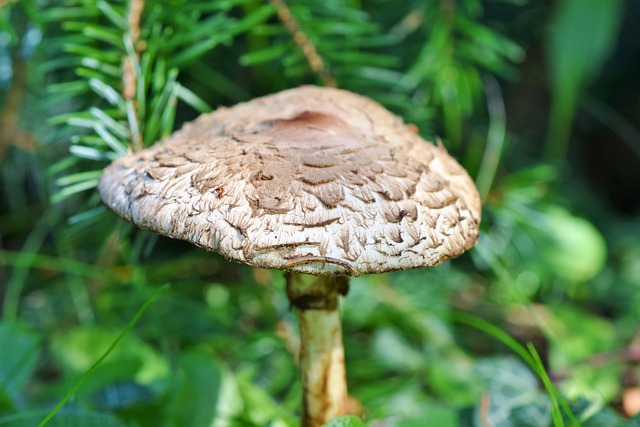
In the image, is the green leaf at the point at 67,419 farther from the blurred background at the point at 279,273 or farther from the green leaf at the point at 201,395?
the green leaf at the point at 201,395

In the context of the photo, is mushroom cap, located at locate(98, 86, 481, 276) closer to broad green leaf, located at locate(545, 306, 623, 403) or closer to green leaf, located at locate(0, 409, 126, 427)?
green leaf, located at locate(0, 409, 126, 427)

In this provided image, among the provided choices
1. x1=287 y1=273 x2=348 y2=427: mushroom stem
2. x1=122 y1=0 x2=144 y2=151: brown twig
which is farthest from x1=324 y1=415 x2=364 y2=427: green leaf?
x1=122 y1=0 x2=144 y2=151: brown twig

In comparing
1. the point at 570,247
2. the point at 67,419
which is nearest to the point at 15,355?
the point at 67,419

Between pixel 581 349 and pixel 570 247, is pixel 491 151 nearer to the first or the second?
pixel 570 247

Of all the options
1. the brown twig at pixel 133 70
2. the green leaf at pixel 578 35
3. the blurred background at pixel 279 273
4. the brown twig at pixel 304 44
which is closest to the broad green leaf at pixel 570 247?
the blurred background at pixel 279 273

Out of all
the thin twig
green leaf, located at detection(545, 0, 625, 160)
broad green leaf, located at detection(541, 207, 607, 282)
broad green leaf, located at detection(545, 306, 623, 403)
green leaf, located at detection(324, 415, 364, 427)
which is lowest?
broad green leaf, located at detection(545, 306, 623, 403)

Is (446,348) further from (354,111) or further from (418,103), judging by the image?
(354,111)
